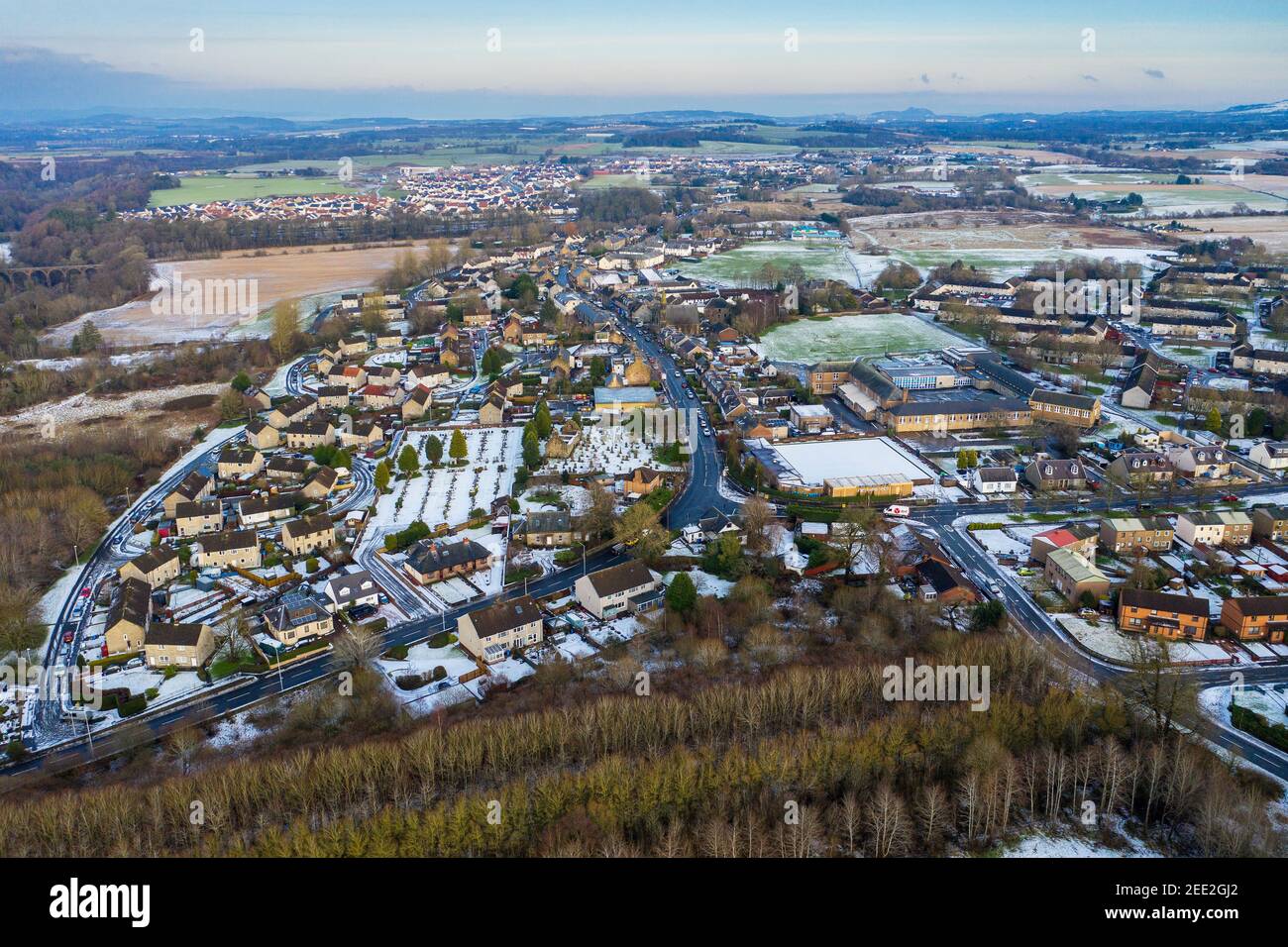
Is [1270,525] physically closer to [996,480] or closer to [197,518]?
[996,480]

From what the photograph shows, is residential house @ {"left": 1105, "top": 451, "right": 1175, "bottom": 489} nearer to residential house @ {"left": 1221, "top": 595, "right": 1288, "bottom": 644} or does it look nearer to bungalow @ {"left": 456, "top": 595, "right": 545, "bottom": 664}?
residential house @ {"left": 1221, "top": 595, "right": 1288, "bottom": 644}

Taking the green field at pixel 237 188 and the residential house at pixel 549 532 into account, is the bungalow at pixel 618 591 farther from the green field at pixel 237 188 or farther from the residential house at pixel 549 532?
the green field at pixel 237 188

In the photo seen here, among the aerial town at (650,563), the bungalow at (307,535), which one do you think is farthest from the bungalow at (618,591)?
the bungalow at (307,535)

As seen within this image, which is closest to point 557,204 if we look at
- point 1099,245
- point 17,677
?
point 1099,245

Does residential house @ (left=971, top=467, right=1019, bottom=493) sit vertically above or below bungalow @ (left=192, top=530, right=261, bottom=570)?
above

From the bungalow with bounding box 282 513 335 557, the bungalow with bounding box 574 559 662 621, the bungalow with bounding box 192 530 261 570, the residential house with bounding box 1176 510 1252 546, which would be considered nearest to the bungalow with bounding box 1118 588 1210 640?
the residential house with bounding box 1176 510 1252 546
